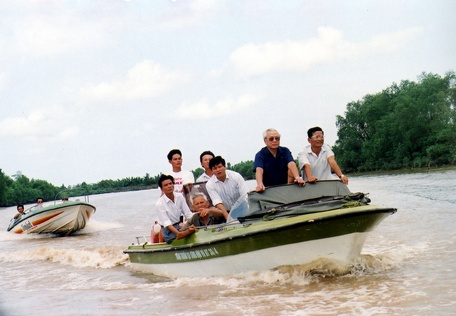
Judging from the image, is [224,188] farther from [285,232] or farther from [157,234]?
[157,234]

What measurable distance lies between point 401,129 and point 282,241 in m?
55.9

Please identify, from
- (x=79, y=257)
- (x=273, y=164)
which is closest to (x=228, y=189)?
(x=273, y=164)

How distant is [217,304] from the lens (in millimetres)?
6320

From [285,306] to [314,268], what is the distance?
101 centimetres

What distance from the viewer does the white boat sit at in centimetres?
1906

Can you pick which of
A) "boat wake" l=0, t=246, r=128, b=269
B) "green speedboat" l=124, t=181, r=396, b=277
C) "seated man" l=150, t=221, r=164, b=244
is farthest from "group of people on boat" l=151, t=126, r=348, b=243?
"boat wake" l=0, t=246, r=128, b=269

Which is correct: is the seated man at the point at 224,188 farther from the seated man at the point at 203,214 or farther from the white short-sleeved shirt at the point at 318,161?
the white short-sleeved shirt at the point at 318,161

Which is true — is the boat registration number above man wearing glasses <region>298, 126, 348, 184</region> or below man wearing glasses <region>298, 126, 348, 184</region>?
below

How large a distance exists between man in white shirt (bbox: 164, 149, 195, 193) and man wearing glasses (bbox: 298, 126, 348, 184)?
6.74 ft

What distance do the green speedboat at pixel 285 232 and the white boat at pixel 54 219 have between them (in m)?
12.5

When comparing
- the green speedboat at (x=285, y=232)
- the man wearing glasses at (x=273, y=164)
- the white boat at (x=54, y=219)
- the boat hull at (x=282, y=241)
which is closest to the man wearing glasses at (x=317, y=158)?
the man wearing glasses at (x=273, y=164)

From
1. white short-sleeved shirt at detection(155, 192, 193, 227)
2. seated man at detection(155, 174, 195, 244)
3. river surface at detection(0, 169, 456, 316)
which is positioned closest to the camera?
river surface at detection(0, 169, 456, 316)

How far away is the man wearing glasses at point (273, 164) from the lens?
7207mm

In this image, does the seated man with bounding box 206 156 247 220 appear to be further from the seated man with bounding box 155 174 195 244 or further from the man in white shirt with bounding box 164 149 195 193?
the man in white shirt with bounding box 164 149 195 193
